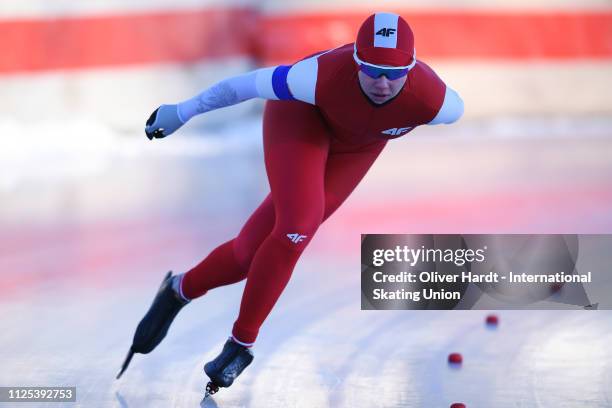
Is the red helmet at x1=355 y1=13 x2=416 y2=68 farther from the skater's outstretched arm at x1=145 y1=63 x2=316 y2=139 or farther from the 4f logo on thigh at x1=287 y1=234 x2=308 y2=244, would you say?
the 4f logo on thigh at x1=287 y1=234 x2=308 y2=244

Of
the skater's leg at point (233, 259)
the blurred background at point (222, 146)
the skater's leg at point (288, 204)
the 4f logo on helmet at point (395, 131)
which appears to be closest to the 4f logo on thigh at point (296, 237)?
the skater's leg at point (288, 204)

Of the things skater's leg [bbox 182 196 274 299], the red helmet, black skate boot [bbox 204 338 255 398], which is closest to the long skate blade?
skater's leg [bbox 182 196 274 299]

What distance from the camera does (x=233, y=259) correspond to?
3.35 m

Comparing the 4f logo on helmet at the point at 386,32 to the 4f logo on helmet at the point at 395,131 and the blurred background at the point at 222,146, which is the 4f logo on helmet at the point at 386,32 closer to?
the 4f logo on helmet at the point at 395,131

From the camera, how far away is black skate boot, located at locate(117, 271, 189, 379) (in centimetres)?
343

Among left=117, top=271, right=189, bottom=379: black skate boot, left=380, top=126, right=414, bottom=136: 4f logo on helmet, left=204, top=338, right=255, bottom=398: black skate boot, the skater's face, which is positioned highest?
the skater's face

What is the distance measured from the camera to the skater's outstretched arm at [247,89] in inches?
120

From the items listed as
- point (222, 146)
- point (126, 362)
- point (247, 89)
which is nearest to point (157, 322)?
point (126, 362)

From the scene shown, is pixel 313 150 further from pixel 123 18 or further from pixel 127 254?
pixel 123 18

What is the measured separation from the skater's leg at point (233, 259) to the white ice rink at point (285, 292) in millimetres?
291

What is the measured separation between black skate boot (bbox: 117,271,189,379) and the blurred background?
0.48 metres

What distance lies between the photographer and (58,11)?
26.4 ft

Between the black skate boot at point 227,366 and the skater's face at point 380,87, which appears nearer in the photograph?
the skater's face at point 380,87

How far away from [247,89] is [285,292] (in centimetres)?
152
